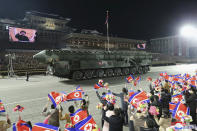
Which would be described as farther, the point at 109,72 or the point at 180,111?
the point at 109,72

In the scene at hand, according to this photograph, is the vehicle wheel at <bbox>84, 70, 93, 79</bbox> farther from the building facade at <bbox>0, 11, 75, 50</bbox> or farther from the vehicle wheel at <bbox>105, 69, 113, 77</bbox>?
the building facade at <bbox>0, 11, 75, 50</bbox>

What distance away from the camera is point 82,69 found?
18.4m

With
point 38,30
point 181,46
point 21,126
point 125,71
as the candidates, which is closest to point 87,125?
point 21,126

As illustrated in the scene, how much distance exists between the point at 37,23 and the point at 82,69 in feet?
92.0

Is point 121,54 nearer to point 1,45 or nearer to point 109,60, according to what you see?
point 109,60

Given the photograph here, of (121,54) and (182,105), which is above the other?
(121,54)

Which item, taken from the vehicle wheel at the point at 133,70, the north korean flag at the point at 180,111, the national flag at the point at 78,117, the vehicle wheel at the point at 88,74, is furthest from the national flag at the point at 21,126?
the vehicle wheel at the point at 133,70

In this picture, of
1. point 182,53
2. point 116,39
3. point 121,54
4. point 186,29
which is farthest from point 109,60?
point 182,53

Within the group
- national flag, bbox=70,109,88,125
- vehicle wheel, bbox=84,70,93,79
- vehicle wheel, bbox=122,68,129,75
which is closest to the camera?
national flag, bbox=70,109,88,125

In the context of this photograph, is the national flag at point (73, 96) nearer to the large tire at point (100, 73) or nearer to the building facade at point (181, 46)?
the large tire at point (100, 73)

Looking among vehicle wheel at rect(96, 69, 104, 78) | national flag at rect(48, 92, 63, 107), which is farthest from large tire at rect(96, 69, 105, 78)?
national flag at rect(48, 92, 63, 107)

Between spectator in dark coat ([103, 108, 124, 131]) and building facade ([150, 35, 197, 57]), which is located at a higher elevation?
building facade ([150, 35, 197, 57])

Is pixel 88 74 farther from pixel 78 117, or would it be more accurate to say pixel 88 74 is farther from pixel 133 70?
pixel 78 117

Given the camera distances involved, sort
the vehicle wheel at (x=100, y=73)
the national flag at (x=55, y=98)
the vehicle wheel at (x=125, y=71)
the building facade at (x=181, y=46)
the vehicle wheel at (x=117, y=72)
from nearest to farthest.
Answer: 1. the national flag at (x=55, y=98)
2. the vehicle wheel at (x=100, y=73)
3. the vehicle wheel at (x=117, y=72)
4. the vehicle wheel at (x=125, y=71)
5. the building facade at (x=181, y=46)
